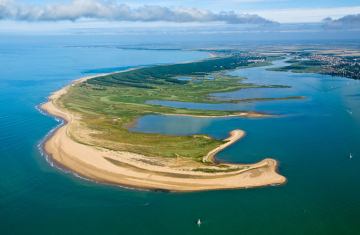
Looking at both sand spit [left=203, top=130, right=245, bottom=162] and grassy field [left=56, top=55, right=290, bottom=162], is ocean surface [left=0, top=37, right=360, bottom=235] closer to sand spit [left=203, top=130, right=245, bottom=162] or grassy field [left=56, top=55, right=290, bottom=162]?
sand spit [left=203, top=130, right=245, bottom=162]

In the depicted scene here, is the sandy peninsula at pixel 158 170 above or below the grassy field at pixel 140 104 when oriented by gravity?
below

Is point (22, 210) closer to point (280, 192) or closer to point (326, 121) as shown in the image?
point (280, 192)

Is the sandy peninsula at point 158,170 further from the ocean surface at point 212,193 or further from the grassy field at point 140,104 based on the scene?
the grassy field at point 140,104

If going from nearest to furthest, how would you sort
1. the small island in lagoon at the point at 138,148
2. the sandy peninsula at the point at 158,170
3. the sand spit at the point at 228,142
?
the sandy peninsula at the point at 158,170, the small island in lagoon at the point at 138,148, the sand spit at the point at 228,142

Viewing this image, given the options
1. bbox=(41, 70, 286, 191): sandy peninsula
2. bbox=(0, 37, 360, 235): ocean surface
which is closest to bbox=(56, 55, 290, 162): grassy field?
bbox=(41, 70, 286, 191): sandy peninsula

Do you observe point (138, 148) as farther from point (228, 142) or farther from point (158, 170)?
point (228, 142)

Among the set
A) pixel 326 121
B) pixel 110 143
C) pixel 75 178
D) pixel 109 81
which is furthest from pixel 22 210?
pixel 109 81

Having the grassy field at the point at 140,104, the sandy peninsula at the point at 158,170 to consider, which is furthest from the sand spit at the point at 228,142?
the grassy field at the point at 140,104
